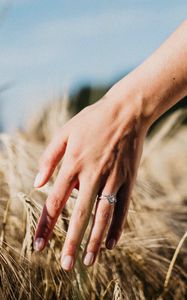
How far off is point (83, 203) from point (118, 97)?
19 centimetres

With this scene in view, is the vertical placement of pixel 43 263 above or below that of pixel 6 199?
below

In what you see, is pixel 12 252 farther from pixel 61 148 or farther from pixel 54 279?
pixel 61 148

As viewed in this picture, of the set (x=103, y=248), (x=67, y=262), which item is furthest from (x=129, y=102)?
(x=103, y=248)

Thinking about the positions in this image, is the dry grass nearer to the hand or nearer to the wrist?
the hand

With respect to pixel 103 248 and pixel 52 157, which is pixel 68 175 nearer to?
pixel 52 157

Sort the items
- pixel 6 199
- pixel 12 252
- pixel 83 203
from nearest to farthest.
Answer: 1. pixel 83 203
2. pixel 12 252
3. pixel 6 199

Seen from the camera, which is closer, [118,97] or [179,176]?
[118,97]

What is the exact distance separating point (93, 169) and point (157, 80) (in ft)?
0.62

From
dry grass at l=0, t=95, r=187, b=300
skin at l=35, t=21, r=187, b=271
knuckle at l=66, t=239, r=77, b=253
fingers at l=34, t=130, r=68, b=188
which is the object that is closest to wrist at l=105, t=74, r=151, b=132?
skin at l=35, t=21, r=187, b=271

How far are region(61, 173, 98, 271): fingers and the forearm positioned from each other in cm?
16

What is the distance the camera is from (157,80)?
1064 millimetres

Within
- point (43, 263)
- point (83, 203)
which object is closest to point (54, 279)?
point (43, 263)

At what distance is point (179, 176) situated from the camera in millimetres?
1968

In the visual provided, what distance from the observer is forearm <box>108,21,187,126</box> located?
1059 mm
